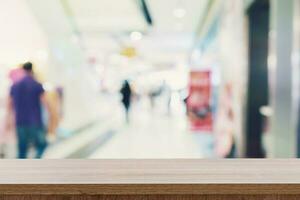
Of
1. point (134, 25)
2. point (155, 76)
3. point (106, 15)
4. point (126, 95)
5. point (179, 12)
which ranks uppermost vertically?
point (155, 76)

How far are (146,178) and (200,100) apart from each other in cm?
759

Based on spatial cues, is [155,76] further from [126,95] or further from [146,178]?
[146,178]

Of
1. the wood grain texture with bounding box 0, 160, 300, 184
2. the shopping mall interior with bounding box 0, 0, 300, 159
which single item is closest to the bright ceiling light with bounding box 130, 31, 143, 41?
the shopping mall interior with bounding box 0, 0, 300, 159

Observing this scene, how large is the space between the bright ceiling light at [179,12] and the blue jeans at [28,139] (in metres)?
5.90

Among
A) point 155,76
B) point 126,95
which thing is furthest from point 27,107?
point 155,76

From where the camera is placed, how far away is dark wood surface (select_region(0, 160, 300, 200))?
934 mm

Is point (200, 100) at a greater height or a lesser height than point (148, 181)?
greater

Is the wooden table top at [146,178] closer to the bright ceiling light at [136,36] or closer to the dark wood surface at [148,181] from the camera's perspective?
the dark wood surface at [148,181]

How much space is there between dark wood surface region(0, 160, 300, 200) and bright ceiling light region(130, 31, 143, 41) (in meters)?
12.1

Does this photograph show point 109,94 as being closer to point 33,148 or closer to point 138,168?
point 33,148

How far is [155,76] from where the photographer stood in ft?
52.7

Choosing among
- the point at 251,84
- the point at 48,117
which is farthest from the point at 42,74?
the point at 251,84

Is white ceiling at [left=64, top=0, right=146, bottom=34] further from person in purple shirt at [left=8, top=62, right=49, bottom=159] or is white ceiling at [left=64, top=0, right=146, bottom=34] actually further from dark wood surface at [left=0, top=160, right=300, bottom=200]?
dark wood surface at [left=0, top=160, right=300, bottom=200]

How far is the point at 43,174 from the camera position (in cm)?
98
